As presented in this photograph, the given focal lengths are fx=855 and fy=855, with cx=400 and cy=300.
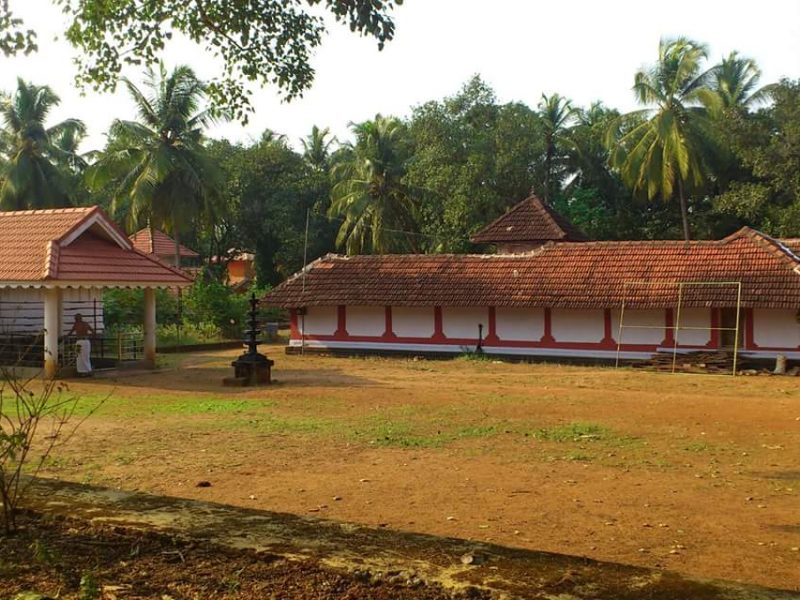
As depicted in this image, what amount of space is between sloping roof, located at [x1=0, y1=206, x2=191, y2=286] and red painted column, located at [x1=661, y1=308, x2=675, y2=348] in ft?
39.3

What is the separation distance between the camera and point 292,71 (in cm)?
780

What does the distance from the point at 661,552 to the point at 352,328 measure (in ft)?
65.6

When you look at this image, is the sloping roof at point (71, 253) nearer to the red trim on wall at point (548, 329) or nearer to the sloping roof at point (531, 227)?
the red trim on wall at point (548, 329)

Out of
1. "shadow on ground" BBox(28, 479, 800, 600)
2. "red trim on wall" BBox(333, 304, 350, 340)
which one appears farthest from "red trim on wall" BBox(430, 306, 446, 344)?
"shadow on ground" BBox(28, 479, 800, 600)

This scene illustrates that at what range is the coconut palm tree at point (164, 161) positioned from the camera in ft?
104

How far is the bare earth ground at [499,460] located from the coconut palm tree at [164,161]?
16.2 meters

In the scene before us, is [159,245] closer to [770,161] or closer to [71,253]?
[71,253]

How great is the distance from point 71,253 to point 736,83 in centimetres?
3021

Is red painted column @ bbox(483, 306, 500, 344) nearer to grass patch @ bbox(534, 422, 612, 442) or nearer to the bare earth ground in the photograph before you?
the bare earth ground

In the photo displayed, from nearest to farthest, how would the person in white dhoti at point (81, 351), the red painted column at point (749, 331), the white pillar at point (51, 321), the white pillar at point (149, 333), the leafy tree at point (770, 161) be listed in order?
the white pillar at point (51, 321) < the person in white dhoti at point (81, 351) < the white pillar at point (149, 333) < the red painted column at point (749, 331) < the leafy tree at point (770, 161)

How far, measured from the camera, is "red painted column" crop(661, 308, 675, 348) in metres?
21.8

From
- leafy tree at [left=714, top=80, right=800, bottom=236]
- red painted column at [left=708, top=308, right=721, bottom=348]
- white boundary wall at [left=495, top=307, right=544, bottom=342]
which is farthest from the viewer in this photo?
leafy tree at [left=714, top=80, right=800, bottom=236]

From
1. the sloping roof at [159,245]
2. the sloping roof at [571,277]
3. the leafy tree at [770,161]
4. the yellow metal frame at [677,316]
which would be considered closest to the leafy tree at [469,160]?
the leafy tree at [770,161]

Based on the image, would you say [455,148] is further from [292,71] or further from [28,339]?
[292,71]
